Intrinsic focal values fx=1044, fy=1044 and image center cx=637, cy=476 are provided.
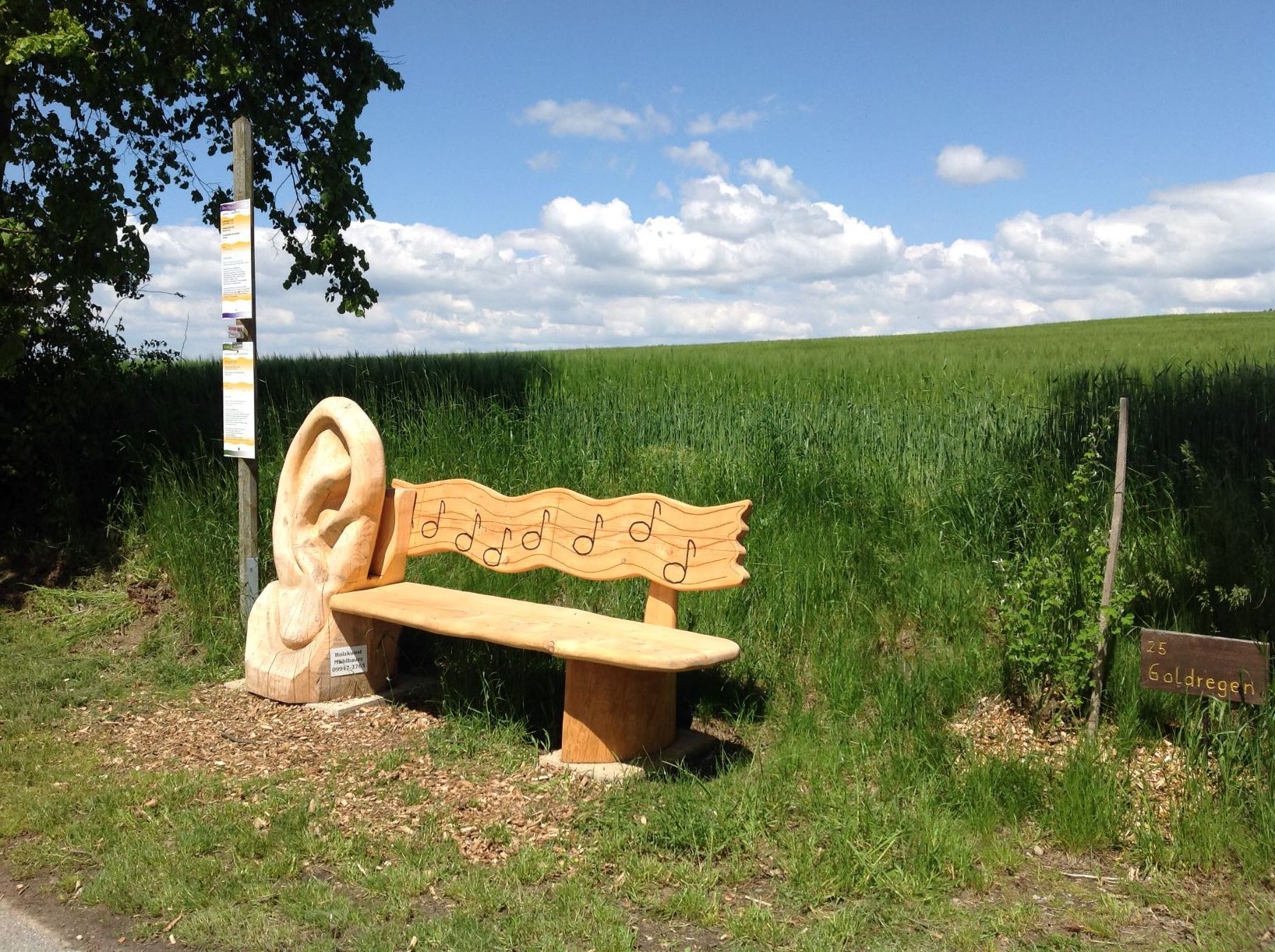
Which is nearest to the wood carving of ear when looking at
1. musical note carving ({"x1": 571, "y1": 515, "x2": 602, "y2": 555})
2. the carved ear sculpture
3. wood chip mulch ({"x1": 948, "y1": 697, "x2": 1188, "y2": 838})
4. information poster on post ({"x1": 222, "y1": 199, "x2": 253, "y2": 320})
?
the carved ear sculpture

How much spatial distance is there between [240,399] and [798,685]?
3.40 metres

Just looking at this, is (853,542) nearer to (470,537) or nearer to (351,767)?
(470,537)

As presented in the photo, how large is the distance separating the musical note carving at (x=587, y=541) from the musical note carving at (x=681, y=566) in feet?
1.37

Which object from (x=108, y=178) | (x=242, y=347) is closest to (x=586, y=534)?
(x=242, y=347)

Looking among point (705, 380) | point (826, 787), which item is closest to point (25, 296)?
point (705, 380)

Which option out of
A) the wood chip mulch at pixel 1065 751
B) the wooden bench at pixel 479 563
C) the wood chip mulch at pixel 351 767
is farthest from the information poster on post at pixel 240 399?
the wood chip mulch at pixel 1065 751

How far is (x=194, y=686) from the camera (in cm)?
562

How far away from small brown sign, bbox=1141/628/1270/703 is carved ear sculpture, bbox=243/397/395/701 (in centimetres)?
344

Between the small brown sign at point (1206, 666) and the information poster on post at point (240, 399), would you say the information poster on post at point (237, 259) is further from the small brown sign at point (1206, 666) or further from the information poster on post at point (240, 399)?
the small brown sign at point (1206, 666)

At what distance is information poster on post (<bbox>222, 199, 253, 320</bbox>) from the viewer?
18.5 ft

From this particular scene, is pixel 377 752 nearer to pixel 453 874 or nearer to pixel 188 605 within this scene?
pixel 453 874

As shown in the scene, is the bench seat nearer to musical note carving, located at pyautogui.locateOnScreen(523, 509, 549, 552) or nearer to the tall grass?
musical note carving, located at pyautogui.locateOnScreen(523, 509, 549, 552)

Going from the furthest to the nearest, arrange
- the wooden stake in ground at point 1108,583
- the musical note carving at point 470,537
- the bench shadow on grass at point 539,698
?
the musical note carving at point 470,537 → the bench shadow on grass at point 539,698 → the wooden stake in ground at point 1108,583

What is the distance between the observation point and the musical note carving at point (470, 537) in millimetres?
5078
